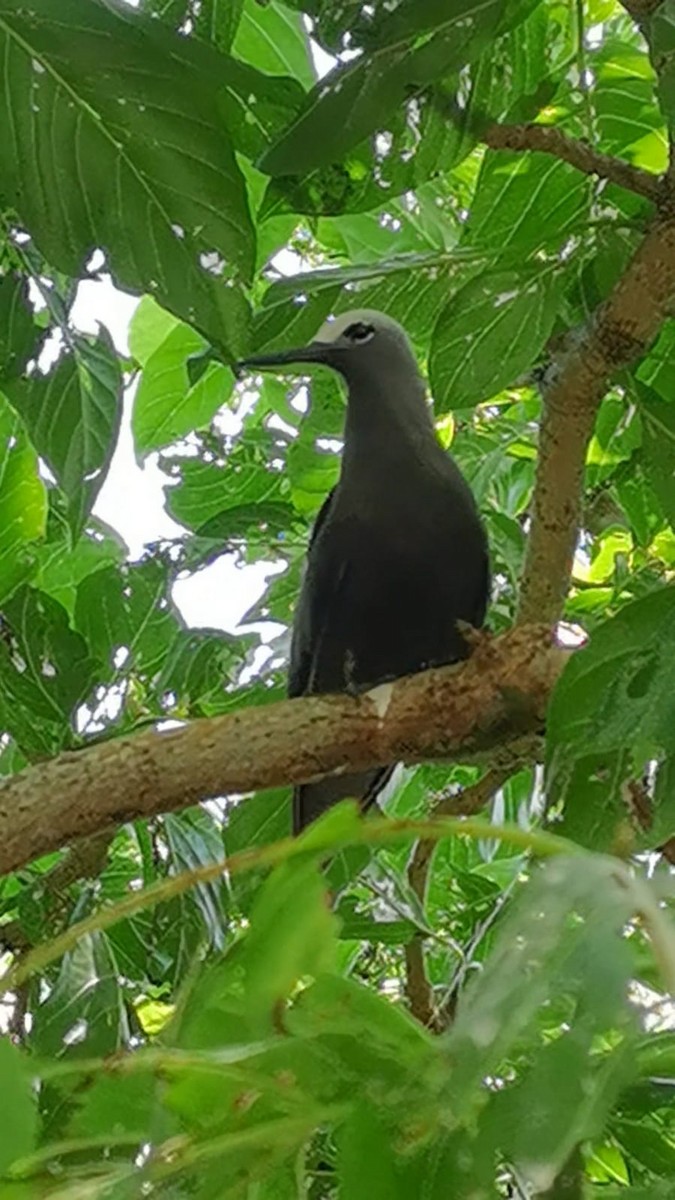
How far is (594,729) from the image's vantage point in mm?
607

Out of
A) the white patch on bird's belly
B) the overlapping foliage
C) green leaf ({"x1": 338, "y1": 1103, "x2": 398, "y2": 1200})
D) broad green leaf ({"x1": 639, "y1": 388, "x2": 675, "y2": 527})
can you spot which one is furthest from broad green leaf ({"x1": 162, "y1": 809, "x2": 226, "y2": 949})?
green leaf ({"x1": 338, "y1": 1103, "x2": 398, "y2": 1200})

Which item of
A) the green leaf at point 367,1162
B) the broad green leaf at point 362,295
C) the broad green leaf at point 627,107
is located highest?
the broad green leaf at point 627,107

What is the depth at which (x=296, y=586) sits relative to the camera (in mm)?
1485

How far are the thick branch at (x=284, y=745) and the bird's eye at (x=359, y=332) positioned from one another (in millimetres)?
695

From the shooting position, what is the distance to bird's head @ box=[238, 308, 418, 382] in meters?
1.46

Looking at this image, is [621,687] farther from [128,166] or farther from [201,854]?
[201,854]

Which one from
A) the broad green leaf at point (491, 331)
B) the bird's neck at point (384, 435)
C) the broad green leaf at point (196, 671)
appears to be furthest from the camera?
the bird's neck at point (384, 435)

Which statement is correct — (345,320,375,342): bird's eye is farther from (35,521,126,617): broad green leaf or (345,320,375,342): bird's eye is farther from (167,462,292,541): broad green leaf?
(35,521,126,617): broad green leaf

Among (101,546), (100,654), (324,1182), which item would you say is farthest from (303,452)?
(324,1182)

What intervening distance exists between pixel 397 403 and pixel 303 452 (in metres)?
0.10

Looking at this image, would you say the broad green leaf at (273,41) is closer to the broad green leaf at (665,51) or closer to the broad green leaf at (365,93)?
the broad green leaf at (365,93)

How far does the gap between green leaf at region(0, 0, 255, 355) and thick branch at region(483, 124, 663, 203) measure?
0.14m

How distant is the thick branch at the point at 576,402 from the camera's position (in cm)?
83

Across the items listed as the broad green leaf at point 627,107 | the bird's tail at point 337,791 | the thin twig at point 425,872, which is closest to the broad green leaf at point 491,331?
the broad green leaf at point 627,107
